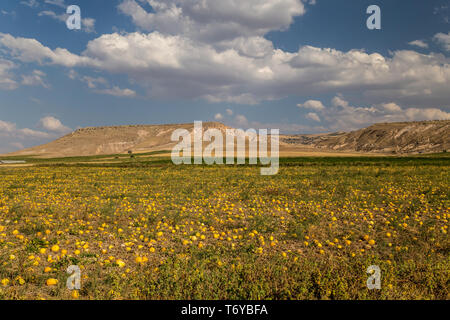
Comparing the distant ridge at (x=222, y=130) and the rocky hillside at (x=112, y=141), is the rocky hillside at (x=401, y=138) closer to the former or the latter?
the distant ridge at (x=222, y=130)

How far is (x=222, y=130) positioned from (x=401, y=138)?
4098 inches

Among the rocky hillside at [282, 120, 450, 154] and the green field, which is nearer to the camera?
the green field

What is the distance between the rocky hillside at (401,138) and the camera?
11425cm

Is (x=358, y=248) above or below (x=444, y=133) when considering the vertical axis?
below

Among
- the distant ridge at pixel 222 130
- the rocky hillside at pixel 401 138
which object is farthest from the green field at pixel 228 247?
the rocky hillside at pixel 401 138

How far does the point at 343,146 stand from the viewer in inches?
6225

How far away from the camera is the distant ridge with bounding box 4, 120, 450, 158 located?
120 metres

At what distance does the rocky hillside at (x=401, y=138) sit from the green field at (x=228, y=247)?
126 metres

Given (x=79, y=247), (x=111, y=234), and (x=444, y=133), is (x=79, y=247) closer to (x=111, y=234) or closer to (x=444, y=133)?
(x=111, y=234)

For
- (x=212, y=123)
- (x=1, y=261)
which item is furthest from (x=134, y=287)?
(x=212, y=123)

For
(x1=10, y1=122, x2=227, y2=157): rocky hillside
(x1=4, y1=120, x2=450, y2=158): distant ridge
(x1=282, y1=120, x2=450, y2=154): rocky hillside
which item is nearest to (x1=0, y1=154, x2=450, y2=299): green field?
(x1=4, y1=120, x2=450, y2=158): distant ridge

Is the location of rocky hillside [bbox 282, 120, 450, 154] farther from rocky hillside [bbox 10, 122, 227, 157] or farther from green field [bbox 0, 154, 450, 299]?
green field [bbox 0, 154, 450, 299]

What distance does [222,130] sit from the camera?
17725 centimetres

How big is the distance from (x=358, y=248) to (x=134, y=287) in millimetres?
5581
